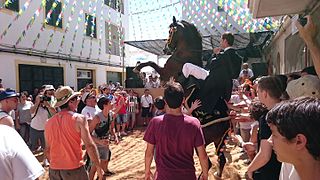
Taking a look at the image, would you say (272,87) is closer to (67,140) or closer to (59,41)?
(67,140)

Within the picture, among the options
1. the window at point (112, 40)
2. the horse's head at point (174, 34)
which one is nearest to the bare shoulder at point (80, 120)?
the horse's head at point (174, 34)

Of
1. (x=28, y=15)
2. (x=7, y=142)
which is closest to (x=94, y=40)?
(x=28, y=15)

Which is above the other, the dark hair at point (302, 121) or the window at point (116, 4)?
the window at point (116, 4)

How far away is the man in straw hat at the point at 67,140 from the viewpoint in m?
3.17

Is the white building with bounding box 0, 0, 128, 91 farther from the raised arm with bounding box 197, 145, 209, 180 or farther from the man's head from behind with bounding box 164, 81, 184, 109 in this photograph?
the raised arm with bounding box 197, 145, 209, 180

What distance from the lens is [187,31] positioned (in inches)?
198

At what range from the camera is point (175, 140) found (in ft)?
8.61

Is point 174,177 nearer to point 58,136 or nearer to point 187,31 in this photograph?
point 58,136

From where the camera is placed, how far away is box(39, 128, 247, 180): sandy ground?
18.4 feet

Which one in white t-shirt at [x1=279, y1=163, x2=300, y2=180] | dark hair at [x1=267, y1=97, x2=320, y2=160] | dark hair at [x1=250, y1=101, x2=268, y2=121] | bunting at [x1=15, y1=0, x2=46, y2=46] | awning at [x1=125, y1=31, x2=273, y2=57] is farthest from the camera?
awning at [x1=125, y1=31, x2=273, y2=57]

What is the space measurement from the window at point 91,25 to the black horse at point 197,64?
1229 centimetres

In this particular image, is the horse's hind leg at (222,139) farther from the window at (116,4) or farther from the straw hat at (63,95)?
the window at (116,4)

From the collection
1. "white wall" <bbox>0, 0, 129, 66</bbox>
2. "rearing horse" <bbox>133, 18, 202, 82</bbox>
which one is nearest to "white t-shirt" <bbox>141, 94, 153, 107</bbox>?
"white wall" <bbox>0, 0, 129, 66</bbox>

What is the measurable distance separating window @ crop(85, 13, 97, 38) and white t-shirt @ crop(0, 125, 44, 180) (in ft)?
50.2
